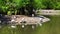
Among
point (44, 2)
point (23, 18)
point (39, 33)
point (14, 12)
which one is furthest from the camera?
point (44, 2)

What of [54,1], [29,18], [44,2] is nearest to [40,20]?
[29,18]

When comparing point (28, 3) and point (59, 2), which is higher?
point (28, 3)

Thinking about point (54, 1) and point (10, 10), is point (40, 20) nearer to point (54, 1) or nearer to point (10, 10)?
point (10, 10)

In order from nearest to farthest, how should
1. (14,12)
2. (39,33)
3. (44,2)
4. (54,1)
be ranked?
(39,33)
(14,12)
(44,2)
(54,1)

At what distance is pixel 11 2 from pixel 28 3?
80.8 inches

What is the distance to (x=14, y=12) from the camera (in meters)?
24.8

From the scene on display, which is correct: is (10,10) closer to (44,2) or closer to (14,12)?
(14,12)

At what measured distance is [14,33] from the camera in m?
14.6

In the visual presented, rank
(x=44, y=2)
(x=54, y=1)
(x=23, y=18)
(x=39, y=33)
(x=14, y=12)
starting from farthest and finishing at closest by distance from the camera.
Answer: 1. (x=54, y=1)
2. (x=44, y=2)
3. (x=14, y=12)
4. (x=23, y=18)
5. (x=39, y=33)

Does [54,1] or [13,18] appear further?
[54,1]

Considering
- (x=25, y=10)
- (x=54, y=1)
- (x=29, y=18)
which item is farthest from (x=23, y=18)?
(x=54, y=1)

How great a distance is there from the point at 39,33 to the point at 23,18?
7328mm

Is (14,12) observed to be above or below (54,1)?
above

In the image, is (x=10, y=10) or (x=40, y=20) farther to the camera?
(x=10, y=10)
